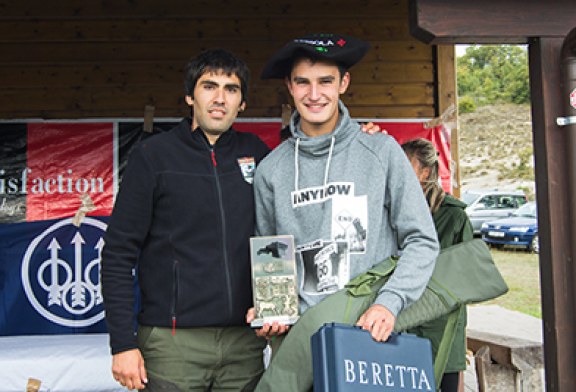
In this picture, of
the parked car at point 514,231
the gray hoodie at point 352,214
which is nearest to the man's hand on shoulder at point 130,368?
the gray hoodie at point 352,214

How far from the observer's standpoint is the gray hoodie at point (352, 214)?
2.02m

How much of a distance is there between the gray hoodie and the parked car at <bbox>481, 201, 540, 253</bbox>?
1538 centimetres

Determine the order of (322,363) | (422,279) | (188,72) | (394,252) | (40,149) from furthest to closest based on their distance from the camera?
(40,149) < (188,72) < (394,252) < (422,279) < (322,363)

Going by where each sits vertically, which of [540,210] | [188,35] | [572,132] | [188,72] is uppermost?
[188,35]

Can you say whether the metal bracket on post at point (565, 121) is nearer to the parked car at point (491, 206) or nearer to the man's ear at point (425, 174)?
the man's ear at point (425, 174)

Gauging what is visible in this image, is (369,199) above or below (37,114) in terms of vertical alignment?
below

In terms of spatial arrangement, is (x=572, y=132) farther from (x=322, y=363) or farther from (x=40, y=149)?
(x=40, y=149)

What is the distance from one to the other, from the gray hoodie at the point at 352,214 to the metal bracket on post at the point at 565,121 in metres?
1.16

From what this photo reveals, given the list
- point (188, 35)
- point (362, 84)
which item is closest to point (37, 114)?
point (188, 35)

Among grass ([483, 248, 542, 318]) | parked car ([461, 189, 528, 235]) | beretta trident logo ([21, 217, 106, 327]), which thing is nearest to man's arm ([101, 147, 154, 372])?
beretta trident logo ([21, 217, 106, 327])

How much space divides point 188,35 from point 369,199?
3.71m

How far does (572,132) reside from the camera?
2.81 meters

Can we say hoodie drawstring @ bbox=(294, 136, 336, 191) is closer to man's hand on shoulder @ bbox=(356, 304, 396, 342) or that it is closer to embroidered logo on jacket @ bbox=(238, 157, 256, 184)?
embroidered logo on jacket @ bbox=(238, 157, 256, 184)

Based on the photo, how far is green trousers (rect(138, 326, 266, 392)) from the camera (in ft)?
7.17
